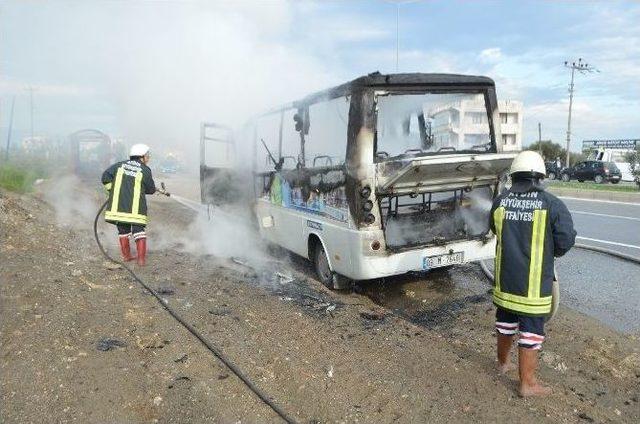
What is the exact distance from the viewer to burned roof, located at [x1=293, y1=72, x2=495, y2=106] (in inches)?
204

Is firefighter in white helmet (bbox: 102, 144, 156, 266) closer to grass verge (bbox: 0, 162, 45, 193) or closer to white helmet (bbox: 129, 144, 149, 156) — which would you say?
white helmet (bbox: 129, 144, 149, 156)

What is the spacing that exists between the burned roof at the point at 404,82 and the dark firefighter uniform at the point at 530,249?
2.17 meters

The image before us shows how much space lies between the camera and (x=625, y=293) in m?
6.17

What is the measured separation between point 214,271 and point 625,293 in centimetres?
518

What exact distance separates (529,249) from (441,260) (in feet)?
7.30

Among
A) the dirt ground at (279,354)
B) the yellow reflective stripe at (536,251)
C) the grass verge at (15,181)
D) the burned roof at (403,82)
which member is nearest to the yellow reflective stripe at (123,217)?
the dirt ground at (279,354)

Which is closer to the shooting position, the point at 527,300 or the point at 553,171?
the point at 527,300

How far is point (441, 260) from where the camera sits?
5.59m

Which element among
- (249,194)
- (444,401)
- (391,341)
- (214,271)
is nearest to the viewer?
(444,401)

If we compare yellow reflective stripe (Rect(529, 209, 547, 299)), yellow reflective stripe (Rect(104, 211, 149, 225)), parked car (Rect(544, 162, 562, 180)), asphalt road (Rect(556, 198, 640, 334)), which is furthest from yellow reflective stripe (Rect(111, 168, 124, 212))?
parked car (Rect(544, 162, 562, 180))

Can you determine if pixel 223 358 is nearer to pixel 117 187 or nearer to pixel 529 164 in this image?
pixel 529 164

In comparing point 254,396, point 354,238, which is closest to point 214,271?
point 354,238

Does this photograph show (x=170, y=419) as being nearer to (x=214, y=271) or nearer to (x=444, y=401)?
(x=444, y=401)

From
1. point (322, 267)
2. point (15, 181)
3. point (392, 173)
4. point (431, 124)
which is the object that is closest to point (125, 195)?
point (322, 267)
